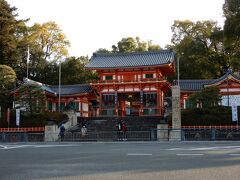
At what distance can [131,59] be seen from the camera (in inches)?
1998

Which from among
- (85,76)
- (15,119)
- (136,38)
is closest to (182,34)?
(136,38)

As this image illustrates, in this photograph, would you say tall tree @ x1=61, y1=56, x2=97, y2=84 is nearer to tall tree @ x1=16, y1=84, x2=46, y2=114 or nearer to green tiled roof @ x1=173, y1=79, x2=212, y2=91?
green tiled roof @ x1=173, y1=79, x2=212, y2=91

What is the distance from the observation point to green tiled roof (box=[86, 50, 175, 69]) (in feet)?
160

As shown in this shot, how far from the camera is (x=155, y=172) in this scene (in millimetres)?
10375

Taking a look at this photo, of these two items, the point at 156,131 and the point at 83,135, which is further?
the point at 83,135

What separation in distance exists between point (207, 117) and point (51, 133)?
1428 centimetres

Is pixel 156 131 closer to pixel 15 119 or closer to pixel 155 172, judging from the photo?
pixel 15 119

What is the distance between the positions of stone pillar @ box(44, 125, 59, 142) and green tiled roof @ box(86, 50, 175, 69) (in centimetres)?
1667

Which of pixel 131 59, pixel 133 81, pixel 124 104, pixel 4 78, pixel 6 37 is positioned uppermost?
pixel 6 37

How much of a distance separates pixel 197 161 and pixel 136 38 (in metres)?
60.2

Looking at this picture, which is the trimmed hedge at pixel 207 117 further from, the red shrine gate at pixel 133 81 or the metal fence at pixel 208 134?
the red shrine gate at pixel 133 81

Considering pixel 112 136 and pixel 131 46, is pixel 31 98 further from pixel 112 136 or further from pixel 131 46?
pixel 131 46

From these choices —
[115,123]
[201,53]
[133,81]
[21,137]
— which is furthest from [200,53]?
[21,137]

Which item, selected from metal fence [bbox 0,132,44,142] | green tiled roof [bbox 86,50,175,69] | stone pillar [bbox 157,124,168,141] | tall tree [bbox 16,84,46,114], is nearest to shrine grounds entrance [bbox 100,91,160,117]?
green tiled roof [bbox 86,50,175,69]
